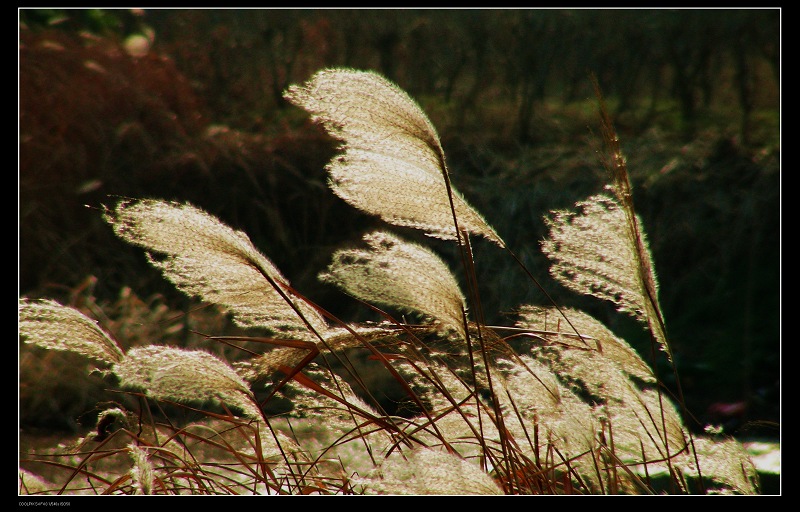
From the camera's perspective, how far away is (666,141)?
16.1ft

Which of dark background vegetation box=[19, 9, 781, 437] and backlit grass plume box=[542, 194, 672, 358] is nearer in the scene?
backlit grass plume box=[542, 194, 672, 358]

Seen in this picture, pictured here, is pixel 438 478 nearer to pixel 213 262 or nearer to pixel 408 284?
pixel 408 284

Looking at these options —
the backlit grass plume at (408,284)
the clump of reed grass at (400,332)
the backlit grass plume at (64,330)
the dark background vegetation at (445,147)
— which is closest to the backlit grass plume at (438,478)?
the clump of reed grass at (400,332)

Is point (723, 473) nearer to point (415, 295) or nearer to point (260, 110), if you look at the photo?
point (415, 295)

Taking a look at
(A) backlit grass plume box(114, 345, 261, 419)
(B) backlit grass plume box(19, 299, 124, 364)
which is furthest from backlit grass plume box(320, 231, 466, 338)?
(B) backlit grass plume box(19, 299, 124, 364)

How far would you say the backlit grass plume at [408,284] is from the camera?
33.7 inches

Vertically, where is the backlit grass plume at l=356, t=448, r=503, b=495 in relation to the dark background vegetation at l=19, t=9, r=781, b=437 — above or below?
below

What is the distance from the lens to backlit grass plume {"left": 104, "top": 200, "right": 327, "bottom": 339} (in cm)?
86

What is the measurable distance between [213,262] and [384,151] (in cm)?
25

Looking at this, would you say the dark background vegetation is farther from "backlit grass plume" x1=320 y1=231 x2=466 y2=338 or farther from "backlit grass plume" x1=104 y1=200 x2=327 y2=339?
"backlit grass plume" x1=320 y1=231 x2=466 y2=338

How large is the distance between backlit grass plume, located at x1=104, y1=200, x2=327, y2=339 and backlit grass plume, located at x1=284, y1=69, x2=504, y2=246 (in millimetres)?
151

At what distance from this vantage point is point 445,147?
473 cm

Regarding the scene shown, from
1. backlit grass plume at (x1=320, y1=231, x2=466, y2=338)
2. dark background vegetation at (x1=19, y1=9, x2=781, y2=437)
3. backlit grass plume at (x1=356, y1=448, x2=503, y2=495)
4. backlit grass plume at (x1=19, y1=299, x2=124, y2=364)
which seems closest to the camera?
backlit grass plume at (x1=356, y1=448, x2=503, y2=495)

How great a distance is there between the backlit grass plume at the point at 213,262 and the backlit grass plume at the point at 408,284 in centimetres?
8
